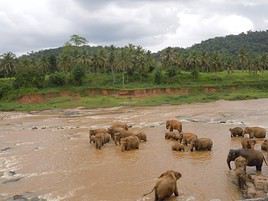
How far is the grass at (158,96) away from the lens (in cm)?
6524

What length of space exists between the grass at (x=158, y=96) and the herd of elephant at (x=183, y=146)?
35.1 metres

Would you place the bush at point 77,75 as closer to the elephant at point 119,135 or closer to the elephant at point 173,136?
the elephant at point 173,136

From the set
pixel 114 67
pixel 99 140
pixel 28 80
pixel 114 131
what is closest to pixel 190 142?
pixel 99 140

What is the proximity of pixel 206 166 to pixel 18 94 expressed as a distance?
59.2m

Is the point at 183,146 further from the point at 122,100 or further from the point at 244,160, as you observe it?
the point at 122,100

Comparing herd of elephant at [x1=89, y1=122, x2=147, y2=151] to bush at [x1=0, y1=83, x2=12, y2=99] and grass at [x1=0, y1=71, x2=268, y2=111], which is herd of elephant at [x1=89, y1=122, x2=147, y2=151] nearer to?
grass at [x1=0, y1=71, x2=268, y2=111]

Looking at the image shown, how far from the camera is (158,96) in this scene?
70.6 meters

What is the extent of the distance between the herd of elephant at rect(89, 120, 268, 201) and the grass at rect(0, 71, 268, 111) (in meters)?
35.1

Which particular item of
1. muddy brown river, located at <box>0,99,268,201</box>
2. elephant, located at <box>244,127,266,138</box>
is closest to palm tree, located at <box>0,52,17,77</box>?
muddy brown river, located at <box>0,99,268,201</box>

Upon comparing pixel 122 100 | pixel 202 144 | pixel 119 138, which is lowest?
pixel 122 100

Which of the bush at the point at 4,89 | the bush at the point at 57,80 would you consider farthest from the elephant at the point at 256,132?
the bush at the point at 4,89

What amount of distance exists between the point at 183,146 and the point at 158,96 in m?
48.5

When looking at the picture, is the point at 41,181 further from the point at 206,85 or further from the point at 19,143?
the point at 206,85

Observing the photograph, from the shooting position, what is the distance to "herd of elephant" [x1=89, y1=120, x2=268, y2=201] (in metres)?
13.4
